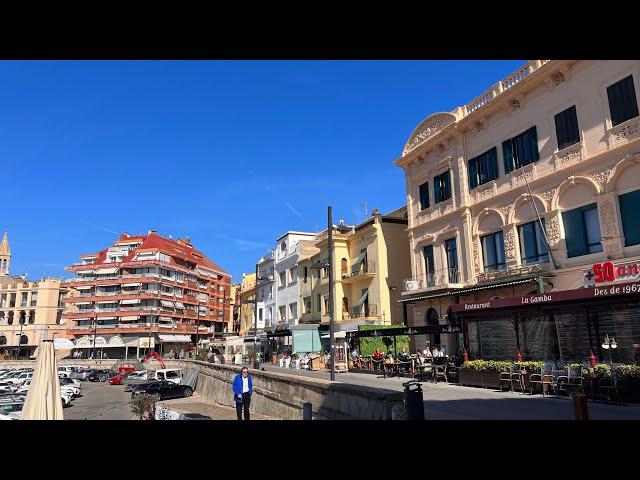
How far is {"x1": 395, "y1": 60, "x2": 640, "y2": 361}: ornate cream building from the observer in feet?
56.0

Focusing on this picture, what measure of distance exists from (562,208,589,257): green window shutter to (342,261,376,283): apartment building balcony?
16640mm

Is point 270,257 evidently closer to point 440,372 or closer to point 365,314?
point 365,314

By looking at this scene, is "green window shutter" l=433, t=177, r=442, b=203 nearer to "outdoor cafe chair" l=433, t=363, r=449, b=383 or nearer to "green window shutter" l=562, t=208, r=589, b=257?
"green window shutter" l=562, t=208, r=589, b=257

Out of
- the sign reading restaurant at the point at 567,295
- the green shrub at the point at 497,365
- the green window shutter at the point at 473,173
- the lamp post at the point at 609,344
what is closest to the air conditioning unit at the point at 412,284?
the green window shutter at the point at 473,173

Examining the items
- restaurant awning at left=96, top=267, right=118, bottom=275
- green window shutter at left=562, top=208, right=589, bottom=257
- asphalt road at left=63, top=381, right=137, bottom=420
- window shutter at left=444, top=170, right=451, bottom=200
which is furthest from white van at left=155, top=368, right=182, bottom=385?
restaurant awning at left=96, top=267, right=118, bottom=275

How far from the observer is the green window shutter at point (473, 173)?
1096 inches

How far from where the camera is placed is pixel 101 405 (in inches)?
1314

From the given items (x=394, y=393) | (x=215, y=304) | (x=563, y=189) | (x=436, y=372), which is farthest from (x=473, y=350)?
(x=215, y=304)

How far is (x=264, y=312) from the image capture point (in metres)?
59.0

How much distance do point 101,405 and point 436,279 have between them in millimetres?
22893

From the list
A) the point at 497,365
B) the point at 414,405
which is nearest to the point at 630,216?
the point at 497,365
